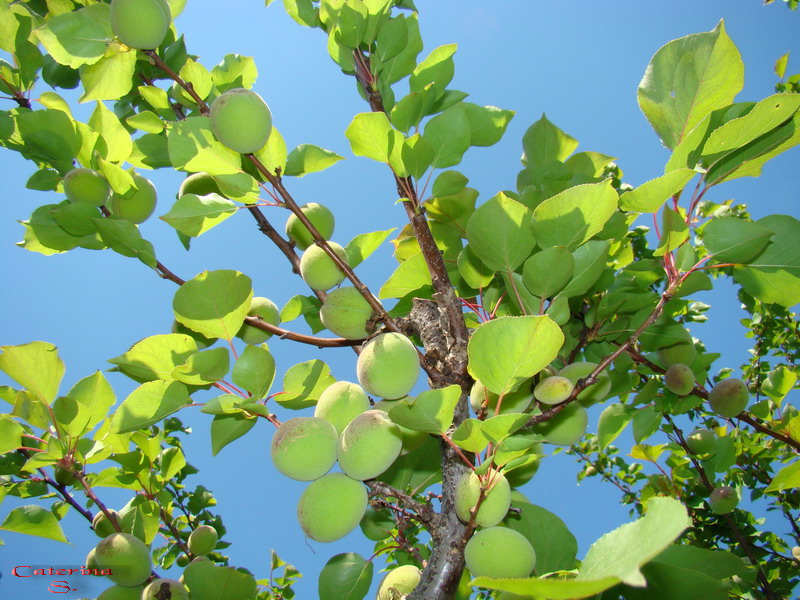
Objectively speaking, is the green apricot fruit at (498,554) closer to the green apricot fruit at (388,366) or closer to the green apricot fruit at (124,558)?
the green apricot fruit at (388,366)

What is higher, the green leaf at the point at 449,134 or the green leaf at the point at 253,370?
the green leaf at the point at 449,134

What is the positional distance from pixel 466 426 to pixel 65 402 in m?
0.87

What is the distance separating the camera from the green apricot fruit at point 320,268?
3.54ft

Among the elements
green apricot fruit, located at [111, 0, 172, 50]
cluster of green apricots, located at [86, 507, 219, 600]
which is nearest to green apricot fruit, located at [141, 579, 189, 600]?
cluster of green apricots, located at [86, 507, 219, 600]

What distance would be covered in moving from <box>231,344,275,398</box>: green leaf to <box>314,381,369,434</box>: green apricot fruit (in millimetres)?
106

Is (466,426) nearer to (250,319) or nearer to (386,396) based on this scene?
(386,396)

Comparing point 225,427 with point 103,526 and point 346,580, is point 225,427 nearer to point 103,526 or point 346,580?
point 346,580

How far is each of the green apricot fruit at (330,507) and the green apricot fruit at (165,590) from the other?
1.87 ft

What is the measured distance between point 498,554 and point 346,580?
41cm

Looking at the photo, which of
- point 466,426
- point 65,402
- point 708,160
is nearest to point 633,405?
point 708,160

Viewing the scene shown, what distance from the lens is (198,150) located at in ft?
2.95

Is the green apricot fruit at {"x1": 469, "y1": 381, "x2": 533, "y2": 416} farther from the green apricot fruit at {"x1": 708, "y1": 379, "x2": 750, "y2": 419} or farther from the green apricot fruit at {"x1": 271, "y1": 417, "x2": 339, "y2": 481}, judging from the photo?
the green apricot fruit at {"x1": 708, "y1": 379, "x2": 750, "y2": 419}

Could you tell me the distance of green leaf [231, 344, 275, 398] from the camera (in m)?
0.83

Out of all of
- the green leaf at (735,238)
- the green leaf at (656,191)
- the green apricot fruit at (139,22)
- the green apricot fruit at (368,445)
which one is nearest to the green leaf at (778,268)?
the green leaf at (735,238)
